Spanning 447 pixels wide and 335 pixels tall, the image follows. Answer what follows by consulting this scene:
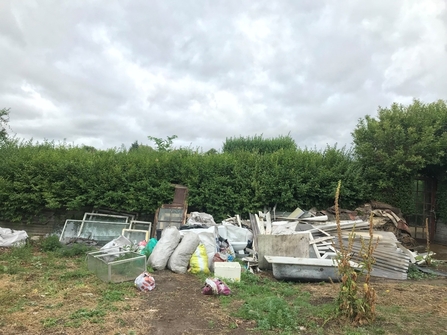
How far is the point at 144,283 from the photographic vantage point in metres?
5.56

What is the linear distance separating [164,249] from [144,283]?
1358 mm

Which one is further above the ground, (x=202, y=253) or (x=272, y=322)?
(x=202, y=253)

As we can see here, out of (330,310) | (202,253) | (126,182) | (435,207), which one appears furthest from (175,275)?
(435,207)

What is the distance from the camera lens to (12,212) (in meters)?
9.93

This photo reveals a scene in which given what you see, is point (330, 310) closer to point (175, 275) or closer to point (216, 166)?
point (175, 275)

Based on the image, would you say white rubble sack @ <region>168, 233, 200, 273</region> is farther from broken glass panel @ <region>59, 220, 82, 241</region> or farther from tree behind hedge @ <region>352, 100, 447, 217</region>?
tree behind hedge @ <region>352, 100, 447, 217</region>

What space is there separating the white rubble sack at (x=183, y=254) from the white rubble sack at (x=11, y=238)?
4558mm

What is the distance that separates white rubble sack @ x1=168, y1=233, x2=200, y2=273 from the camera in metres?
6.70

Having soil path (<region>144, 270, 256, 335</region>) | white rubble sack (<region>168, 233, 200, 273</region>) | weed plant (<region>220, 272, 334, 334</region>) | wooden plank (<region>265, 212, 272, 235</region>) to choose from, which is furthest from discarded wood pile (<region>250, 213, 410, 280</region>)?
soil path (<region>144, 270, 256, 335</region>)

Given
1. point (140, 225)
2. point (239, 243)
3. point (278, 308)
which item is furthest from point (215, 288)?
point (140, 225)

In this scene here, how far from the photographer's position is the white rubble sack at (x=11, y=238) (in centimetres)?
873

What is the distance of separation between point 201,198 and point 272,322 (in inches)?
229

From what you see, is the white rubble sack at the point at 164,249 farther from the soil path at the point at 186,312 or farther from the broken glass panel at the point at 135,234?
the broken glass panel at the point at 135,234

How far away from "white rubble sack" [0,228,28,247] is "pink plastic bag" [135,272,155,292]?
190 inches
